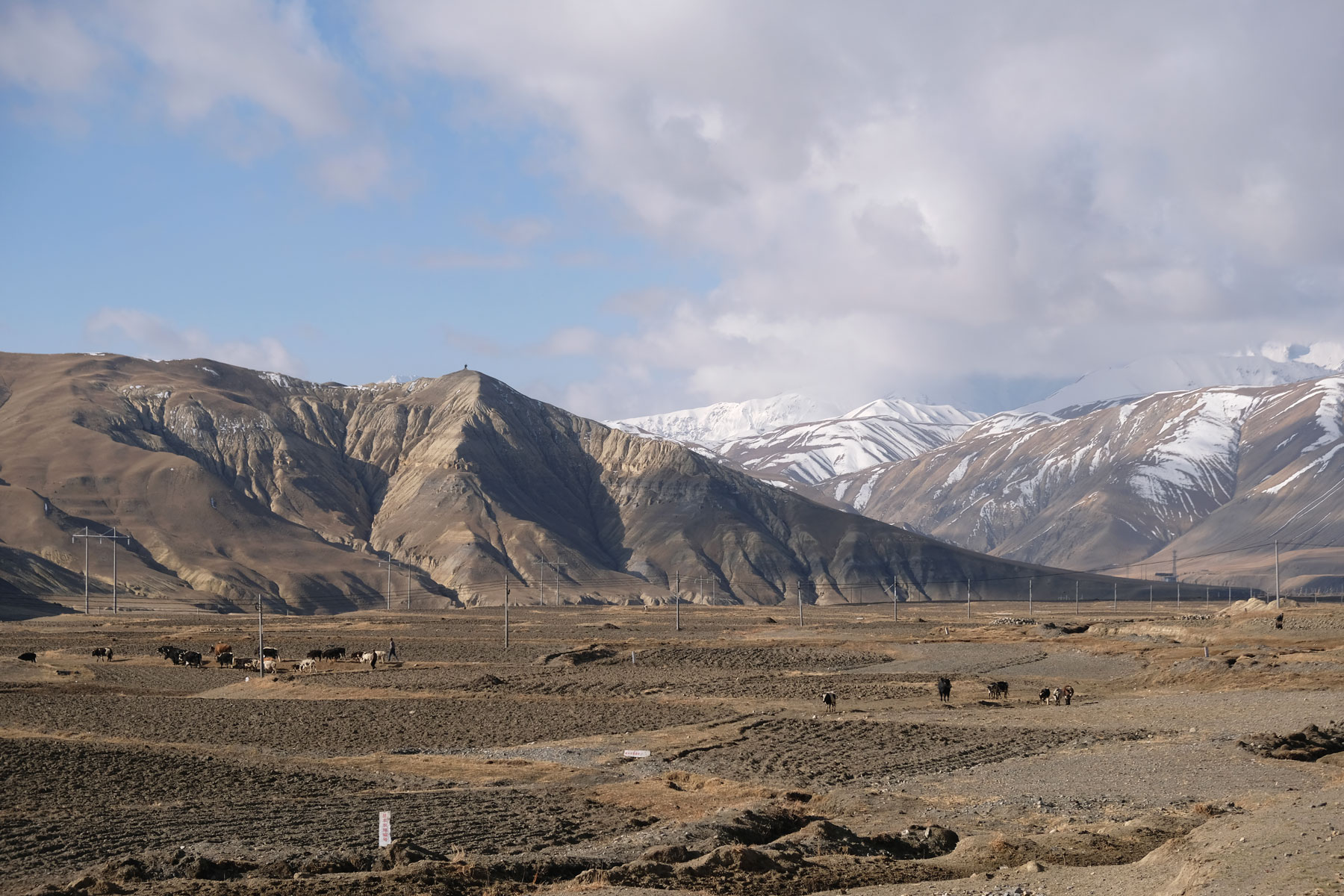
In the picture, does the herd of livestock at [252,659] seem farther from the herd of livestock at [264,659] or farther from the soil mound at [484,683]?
the soil mound at [484,683]

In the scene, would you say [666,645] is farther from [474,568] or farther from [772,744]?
[474,568]

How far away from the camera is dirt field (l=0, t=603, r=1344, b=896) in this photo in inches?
734

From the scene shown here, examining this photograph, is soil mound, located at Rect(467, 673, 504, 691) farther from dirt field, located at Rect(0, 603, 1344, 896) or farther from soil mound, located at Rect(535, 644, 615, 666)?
soil mound, located at Rect(535, 644, 615, 666)

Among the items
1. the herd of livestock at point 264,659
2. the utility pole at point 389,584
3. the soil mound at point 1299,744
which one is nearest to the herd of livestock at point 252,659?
the herd of livestock at point 264,659

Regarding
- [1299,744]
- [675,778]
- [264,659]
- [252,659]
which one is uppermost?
→ [1299,744]

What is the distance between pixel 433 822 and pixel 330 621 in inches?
4188

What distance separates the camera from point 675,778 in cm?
3131

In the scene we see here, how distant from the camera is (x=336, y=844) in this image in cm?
2189

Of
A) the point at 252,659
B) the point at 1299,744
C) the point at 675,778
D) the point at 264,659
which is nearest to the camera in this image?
the point at 675,778

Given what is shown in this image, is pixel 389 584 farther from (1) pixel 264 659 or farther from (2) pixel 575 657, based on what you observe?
(2) pixel 575 657

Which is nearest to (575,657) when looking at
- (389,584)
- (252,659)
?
(252,659)

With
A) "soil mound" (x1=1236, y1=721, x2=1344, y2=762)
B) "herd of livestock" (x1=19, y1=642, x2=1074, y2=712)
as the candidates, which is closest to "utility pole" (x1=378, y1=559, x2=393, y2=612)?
"herd of livestock" (x1=19, y1=642, x2=1074, y2=712)

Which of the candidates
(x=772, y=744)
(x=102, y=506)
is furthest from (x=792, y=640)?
(x=102, y=506)

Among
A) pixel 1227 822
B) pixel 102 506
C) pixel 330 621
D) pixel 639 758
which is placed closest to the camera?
pixel 1227 822
